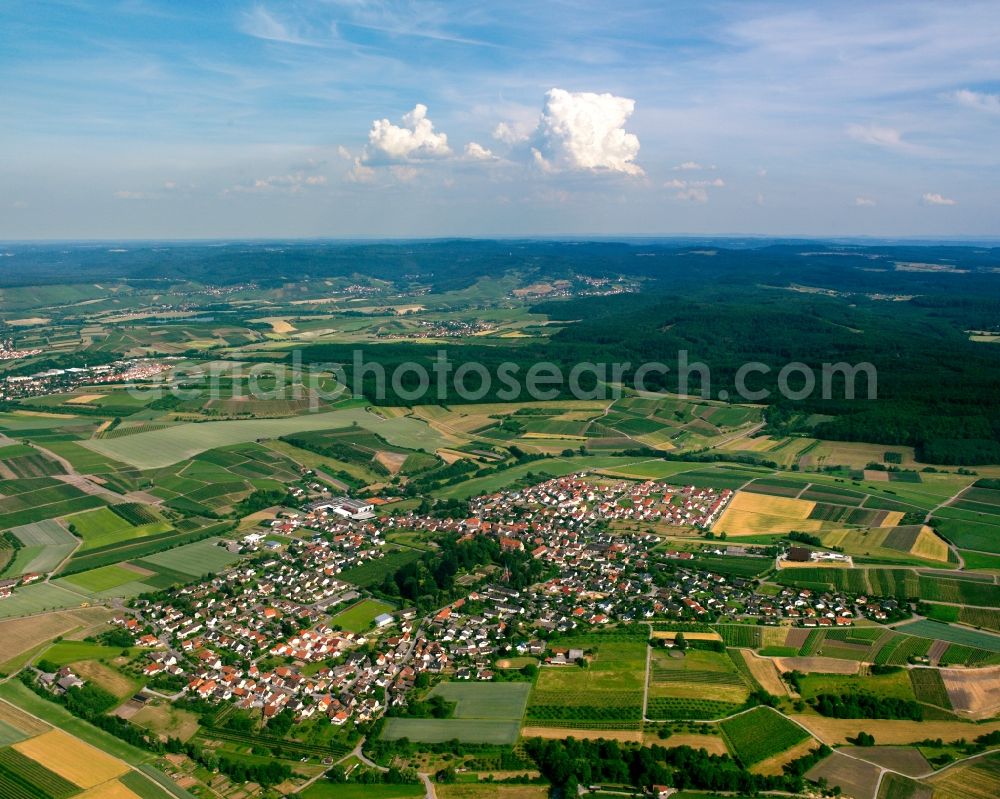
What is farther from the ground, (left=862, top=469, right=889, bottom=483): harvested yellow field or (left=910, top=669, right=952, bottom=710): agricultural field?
(left=862, top=469, right=889, bottom=483): harvested yellow field

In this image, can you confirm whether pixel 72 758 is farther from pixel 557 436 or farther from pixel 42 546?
pixel 557 436

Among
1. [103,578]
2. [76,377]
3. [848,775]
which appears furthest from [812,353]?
[76,377]

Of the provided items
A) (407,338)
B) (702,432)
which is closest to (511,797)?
(702,432)

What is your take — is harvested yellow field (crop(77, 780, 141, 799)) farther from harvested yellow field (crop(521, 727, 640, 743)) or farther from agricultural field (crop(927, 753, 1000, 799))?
agricultural field (crop(927, 753, 1000, 799))

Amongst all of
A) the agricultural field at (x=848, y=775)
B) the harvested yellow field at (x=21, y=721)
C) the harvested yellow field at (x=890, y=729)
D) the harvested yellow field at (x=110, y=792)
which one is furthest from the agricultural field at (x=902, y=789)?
the harvested yellow field at (x=21, y=721)

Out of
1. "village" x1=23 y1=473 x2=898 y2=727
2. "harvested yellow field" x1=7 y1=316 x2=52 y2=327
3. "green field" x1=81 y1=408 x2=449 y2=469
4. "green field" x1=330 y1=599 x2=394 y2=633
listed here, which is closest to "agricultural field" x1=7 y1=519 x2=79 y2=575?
"village" x1=23 y1=473 x2=898 y2=727

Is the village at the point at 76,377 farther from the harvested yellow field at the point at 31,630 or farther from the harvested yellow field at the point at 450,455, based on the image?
the harvested yellow field at the point at 31,630
